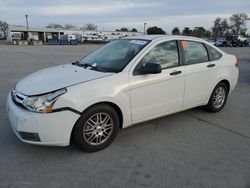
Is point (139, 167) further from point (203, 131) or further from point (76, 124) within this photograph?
point (203, 131)

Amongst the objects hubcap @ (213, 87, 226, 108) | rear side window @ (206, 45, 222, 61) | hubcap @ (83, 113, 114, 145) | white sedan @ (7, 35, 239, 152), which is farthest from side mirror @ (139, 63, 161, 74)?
hubcap @ (213, 87, 226, 108)

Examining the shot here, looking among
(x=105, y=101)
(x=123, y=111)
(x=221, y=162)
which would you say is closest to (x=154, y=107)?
(x=123, y=111)

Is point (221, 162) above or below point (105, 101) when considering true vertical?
below

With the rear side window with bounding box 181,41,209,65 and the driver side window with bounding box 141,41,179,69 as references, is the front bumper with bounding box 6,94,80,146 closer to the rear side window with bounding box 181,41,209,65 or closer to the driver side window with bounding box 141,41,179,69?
the driver side window with bounding box 141,41,179,69

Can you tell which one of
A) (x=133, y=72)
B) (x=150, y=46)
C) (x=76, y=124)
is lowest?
(x=76, y=124)

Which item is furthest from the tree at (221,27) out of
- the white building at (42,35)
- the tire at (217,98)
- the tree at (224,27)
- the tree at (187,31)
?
the tire at (217,98)

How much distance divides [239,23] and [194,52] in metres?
93.4

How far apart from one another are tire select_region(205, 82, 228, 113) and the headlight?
3.10 m

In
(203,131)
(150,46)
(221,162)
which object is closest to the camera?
(221,162)

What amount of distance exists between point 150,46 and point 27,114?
2080 millimetres

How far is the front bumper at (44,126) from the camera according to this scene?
303 cm

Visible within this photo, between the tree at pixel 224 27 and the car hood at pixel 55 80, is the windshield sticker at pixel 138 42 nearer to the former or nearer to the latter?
the car hood at pixel 55 80

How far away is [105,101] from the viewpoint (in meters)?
3.33

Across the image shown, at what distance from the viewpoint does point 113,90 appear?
133 inches
